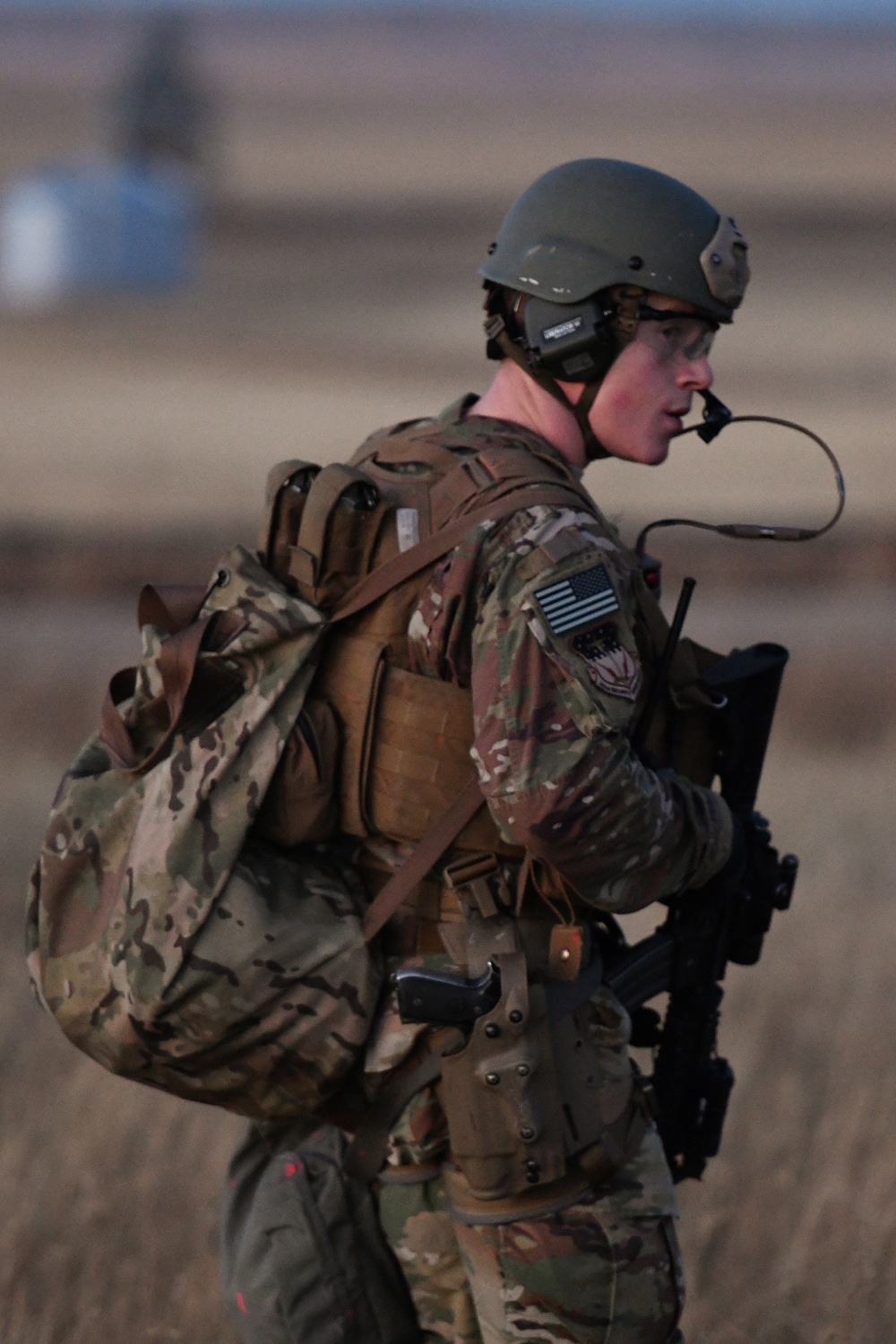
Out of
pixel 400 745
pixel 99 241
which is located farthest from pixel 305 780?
pixel 99 241

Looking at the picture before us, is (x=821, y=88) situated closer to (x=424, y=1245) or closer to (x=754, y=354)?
(x=754, y=354)

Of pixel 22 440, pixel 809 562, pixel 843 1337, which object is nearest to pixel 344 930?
pixel 843 1337

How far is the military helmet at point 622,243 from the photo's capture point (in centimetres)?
347

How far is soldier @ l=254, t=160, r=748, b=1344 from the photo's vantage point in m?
3.14

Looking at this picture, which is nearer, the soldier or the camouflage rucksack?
the soldier

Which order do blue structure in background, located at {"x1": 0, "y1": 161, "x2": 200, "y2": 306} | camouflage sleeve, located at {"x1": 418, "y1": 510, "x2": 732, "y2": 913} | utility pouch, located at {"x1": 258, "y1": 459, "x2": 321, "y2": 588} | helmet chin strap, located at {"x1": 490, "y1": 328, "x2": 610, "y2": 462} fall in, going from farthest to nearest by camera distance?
blue structure in background, located at {"x1": 0, "y1": 161, "x2": 200, "y2": 306}
helmet chin strap, located at {"x1": 490, "y1": 328, "x2": 610, "y2": 462}
utility pouch, located at {"x1": 258, "y1": 459, "x2": 321, "y2": 588}
camouflage sleeve, located at {"x1": 418, "y1": 510, "x2": 732, "y2": 913}

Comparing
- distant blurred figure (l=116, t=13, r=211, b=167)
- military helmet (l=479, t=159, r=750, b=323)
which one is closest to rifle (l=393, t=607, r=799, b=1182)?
military helmet (l=479, t=159, r=750, b=323)

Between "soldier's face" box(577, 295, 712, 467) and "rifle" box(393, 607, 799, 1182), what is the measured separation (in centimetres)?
27

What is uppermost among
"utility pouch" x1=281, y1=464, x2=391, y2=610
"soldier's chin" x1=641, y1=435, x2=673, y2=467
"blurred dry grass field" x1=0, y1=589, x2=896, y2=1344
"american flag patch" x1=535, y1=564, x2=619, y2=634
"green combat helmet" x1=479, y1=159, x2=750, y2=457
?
"green combat helmet" x1=479, y1=159, x2=750, y2=457

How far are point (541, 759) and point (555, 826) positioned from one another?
10 centimetres

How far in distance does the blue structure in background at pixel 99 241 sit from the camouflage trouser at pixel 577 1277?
56.8 meters

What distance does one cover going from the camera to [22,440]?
26719 millimetres

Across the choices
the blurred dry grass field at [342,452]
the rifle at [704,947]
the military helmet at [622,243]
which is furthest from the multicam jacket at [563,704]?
the blurred dry grass field at [342,452]

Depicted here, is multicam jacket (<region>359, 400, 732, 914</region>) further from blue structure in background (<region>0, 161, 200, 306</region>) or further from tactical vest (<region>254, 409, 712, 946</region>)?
blue structure in background (<region>0, 161, 200, 306</region>)
